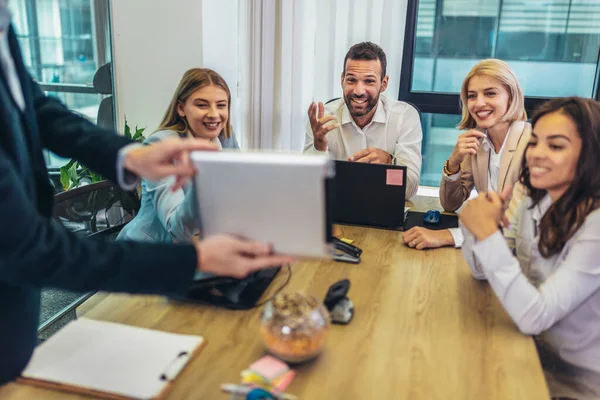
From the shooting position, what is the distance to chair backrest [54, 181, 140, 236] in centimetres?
191

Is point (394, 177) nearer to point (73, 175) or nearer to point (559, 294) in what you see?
point (559, 294)

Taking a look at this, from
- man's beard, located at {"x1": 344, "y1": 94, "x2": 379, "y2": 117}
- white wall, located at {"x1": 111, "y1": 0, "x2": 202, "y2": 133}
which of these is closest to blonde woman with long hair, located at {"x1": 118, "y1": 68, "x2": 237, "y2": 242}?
man's beard, located at {"x1": 344, "y1": 94, "x2": 379, "y2": 117}

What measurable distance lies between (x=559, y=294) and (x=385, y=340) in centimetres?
41

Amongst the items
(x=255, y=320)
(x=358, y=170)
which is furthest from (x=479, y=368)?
(x=358, y=170)

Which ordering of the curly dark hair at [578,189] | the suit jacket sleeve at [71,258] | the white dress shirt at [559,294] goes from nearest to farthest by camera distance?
the suit jacket sleeve at [71,258]
the white dress shirt at [559,294]
the curly dark hair at [578,189]

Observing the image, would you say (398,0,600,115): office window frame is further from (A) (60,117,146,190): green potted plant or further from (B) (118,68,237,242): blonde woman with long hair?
(A) (60,117,146,190): green potted plant

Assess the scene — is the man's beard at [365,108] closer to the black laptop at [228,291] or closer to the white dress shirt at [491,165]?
the white dress shirt at [491,165]

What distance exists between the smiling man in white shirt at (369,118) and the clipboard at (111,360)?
1.57 metres

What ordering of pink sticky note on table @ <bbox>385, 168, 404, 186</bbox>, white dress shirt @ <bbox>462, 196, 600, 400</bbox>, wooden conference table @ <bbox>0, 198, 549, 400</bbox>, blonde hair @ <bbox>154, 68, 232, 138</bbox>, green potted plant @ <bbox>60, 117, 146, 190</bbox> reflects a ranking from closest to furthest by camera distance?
wooden conference table @ <bbox>0, 198, 549, 400</bbox>
white dress shirt @ <bbox>462, 196, 600, 400</bbox>
pink sticky note on table @ <bbox>385, 168, 404, 186</bbox>
blonde hair @ <bbox>154, 68, 232, 138</bbox>
green potted plant @ <bbox>60, 117, 146, 190</bbox>

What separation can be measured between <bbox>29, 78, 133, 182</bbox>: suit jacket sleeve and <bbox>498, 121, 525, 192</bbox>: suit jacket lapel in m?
1.61

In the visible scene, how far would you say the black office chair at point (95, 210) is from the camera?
1898 mm

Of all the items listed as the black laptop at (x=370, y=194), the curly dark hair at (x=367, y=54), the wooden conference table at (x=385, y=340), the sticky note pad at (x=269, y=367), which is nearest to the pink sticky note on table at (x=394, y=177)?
the black laptop at (x=370, y=194)

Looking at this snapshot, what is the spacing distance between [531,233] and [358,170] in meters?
0.59

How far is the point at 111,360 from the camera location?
0.99 meters
